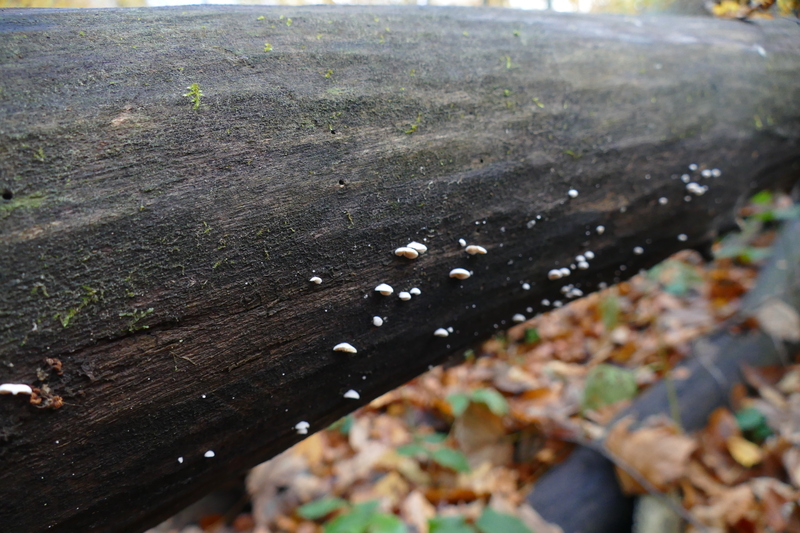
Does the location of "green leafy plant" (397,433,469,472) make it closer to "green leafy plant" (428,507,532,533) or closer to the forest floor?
the forest floor

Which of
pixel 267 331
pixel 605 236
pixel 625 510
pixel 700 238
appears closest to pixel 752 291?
pixel 700 238

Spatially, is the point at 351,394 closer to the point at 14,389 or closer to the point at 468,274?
the point at 468,274

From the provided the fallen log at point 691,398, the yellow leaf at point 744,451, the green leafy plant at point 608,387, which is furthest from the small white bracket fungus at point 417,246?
the yellow leaf at point 744,451

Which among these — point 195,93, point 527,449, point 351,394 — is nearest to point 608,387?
point 527,449

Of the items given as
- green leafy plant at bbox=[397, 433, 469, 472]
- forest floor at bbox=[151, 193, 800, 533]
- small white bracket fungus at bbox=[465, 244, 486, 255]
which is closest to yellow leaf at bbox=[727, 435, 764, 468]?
forest floor at bbox=[151, 193, 800, 533]

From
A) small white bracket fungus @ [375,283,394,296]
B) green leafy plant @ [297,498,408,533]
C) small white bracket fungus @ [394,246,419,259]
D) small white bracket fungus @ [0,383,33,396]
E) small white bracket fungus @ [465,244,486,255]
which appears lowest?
green leafy plant @ [297,498,408,533]

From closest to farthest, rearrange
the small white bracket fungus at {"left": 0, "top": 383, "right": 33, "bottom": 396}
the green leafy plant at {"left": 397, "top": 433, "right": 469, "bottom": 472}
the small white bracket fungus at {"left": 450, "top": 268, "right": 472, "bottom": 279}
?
the small white bracket fungus at {"left": 0, "top": 383, "right": 33, "bottom": 396}, the small white bracket fungus at {"left": 450, "top": 268, "right": 472, "bottom": 279}, the green leafy plant at {"left": 397, "top": 433, "right": 469, "bottom": 472}

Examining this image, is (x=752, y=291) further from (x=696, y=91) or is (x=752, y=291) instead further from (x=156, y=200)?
(x=156, y=200)

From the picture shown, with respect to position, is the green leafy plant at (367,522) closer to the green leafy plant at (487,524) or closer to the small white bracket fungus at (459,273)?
the green leafy plant at (487,524)
